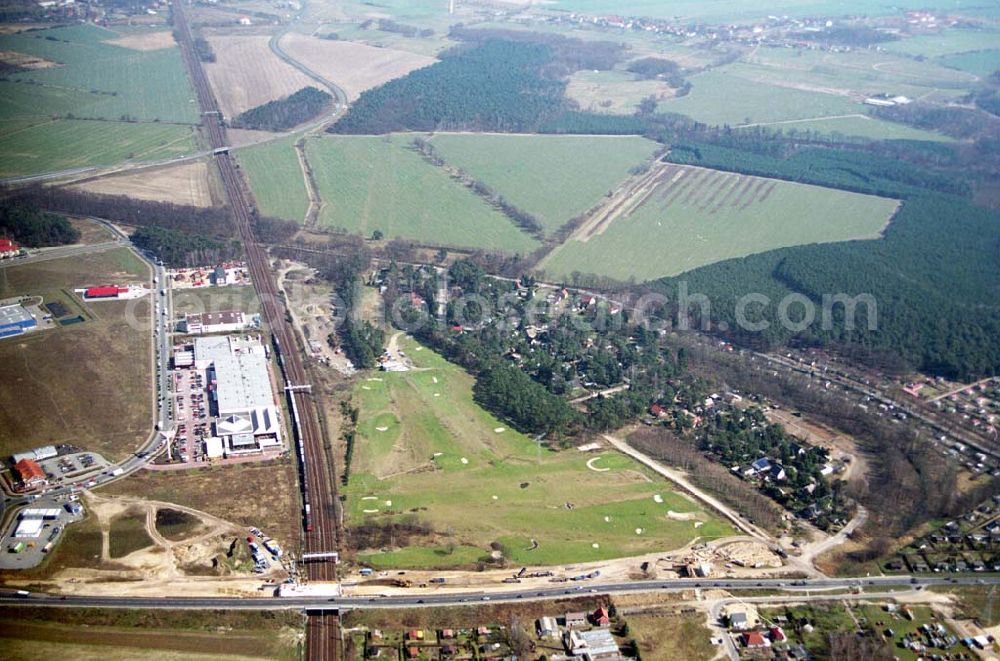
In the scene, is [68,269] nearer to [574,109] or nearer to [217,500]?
[217,500]

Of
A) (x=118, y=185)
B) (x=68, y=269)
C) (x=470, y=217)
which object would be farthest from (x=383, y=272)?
(x=118, y=185)

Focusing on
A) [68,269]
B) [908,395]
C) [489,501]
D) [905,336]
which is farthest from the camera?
[68,269]

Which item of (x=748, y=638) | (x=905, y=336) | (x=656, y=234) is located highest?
(x=656, y=234)

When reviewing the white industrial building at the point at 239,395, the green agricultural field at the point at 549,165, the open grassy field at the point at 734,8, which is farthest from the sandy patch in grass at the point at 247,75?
the open grassy field at the point at 734,8

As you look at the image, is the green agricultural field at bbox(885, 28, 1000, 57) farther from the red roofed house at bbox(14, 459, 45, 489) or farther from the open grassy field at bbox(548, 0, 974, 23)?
the red roofed house at bbox(14, 459, 45, 489)

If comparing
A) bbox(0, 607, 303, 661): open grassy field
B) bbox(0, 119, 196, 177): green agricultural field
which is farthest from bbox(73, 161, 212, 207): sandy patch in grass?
bbox(0, 607, 303, 661): open grassy field

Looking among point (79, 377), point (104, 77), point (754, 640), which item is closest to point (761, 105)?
point (104, 77)

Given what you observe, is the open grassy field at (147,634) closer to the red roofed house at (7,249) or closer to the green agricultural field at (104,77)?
the red roofed house at (7,249)
